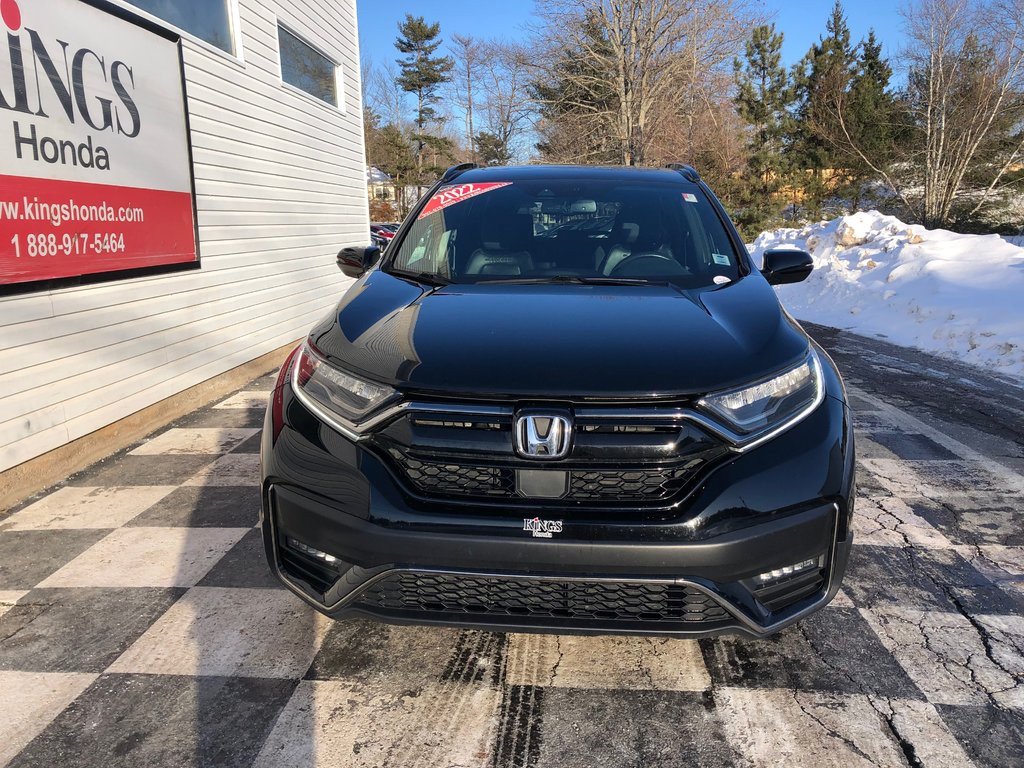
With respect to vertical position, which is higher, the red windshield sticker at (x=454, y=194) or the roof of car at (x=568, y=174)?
the roof of car at (x=568, y=174)

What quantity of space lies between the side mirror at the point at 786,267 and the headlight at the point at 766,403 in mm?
1356

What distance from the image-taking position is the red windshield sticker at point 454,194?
3.73m

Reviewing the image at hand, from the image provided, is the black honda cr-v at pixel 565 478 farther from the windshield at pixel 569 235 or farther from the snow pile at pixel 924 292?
the snow pile at pixel 924 292

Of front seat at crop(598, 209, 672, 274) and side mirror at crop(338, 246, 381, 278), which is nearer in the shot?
front seat at crop(598, 209, 672, 274)

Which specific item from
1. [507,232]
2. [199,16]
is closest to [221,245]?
[199,16]

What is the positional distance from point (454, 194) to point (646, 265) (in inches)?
45.9

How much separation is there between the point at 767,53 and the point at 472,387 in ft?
135

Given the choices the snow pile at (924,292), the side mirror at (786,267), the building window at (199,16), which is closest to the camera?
the side mirror at (786,267)

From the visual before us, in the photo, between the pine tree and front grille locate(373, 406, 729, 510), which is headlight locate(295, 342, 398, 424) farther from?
the pine tree

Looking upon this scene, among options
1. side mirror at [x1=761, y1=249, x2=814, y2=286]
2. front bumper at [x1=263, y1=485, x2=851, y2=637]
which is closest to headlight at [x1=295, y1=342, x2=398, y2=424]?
front bumper at [x1=263, y1=485, x2=851, y2=637]

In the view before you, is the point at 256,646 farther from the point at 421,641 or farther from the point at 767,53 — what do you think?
the point at 767,53

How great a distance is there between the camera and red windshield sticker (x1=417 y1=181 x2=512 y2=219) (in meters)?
3.73

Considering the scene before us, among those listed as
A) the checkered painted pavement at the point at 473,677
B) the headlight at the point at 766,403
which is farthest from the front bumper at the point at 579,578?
the checkered painted pavement at the point at 473,677

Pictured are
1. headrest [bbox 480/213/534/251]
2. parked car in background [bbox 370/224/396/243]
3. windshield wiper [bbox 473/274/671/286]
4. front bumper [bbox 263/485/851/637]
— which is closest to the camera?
front bumper [bbox 263/485/851/637]
